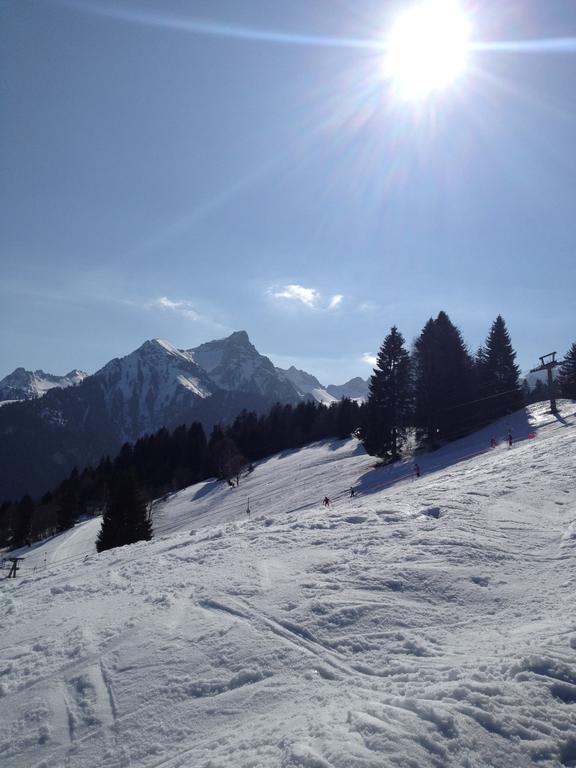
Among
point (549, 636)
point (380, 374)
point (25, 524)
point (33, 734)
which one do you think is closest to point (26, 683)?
point (33, 734)

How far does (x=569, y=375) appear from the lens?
4975cm

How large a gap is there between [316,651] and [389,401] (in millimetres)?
34541

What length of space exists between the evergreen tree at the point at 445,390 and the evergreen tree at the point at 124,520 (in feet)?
78.1

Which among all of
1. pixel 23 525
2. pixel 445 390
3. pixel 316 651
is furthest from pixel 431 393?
pixel 23 525

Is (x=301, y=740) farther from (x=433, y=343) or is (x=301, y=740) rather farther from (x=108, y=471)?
(x=108, y=471)

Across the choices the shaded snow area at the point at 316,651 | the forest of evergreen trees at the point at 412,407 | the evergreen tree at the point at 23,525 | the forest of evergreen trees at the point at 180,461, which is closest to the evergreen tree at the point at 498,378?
the forest of evergreen trees at the point at 412,407

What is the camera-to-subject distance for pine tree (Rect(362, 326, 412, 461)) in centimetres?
3788

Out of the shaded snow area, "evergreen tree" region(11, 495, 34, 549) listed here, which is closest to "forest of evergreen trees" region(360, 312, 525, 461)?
the shaded snow area

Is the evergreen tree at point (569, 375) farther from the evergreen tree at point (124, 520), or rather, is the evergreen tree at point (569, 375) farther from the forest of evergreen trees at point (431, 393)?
the evergreen tree at point (124, 520)

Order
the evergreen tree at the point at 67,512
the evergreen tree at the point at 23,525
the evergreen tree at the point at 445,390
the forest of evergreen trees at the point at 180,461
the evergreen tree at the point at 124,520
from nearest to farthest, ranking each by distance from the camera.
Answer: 1. the evergreen tree at the point at 124,520
2. the evergreen tree at the point at 445,390
3. the evergreen tree at the point at 67,512
4. the forest of evergreen trees at the point at 180,461
5. the evergreen tree at the point at 23,525

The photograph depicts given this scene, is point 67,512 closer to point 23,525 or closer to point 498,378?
point 23,525

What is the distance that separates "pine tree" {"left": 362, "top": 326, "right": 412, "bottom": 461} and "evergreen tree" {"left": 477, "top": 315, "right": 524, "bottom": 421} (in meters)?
6.66

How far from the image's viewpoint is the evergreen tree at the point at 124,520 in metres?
31.5

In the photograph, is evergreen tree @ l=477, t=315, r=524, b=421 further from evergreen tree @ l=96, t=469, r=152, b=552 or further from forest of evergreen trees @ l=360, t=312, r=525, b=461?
evergreen tree @ l=96, t=469, r=152, b=552
